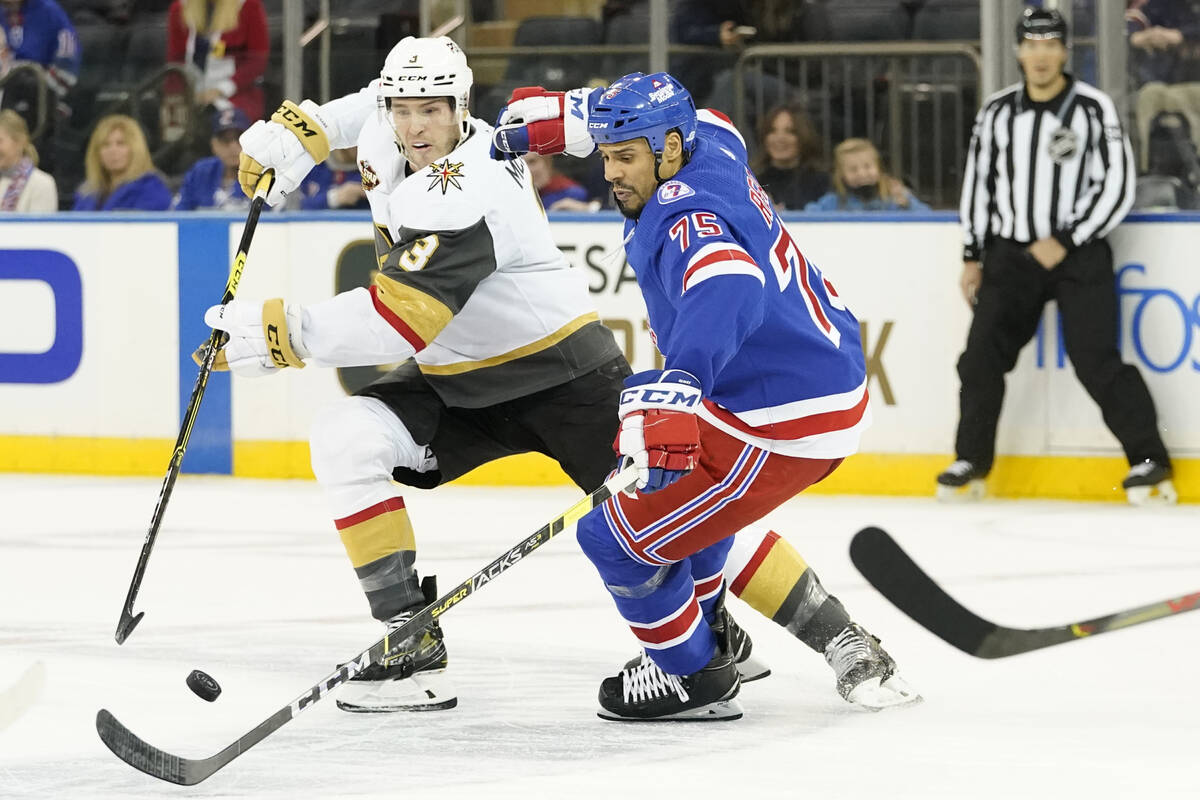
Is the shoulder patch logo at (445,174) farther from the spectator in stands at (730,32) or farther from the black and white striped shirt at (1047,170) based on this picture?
the spectator in stands at (730,32)

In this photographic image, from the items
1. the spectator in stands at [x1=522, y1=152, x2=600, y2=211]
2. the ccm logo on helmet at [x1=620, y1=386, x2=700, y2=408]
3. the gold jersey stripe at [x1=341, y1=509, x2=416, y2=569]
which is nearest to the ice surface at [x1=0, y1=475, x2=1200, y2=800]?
the gold jersey stripe at [x1=341, y1=509, x2=416, y2=569]

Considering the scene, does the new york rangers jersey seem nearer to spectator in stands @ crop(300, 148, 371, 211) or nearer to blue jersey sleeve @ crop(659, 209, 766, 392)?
blue jersey sleeve @ crop(659, 209, 766, 392)

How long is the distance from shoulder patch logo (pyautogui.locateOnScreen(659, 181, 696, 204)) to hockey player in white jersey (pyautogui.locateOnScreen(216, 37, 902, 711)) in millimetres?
391

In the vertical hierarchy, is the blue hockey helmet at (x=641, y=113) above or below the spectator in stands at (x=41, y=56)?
below

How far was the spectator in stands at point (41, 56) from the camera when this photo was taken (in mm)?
6871

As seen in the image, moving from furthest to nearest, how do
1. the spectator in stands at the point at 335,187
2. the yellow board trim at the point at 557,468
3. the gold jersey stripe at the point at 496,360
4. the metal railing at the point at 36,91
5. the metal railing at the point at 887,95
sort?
the metal railing at the point at 36,91, the spectator in stands at the point at 335,187, the metal railing at the point at 887,95, the yellow board trim at the point at 557,468, the gold jersey stripe at the point at 496,360

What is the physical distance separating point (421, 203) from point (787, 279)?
23.4 inches

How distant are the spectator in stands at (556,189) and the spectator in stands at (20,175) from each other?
164cm

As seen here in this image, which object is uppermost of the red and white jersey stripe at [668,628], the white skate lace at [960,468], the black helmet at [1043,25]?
the black helmet at [1043,25]

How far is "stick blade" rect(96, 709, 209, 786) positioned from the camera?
2.76 metres

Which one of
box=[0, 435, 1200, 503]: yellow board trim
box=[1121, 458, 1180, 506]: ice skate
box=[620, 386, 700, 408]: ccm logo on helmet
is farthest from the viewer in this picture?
box=[0, 435, 1200, 503]: yellow board trim

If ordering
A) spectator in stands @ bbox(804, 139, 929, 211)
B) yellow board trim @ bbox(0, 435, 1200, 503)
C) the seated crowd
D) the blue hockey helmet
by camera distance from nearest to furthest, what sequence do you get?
the blue hockey helmet
yellow board trim @ bbox(0, 435, 1200, 503)
the seated crowd
spectator in stands @ bbox(804, 139, 929, 211)

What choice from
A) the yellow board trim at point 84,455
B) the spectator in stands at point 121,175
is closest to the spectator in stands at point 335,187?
the spectator in stands at point 121,175

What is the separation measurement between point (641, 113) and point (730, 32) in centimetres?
367
